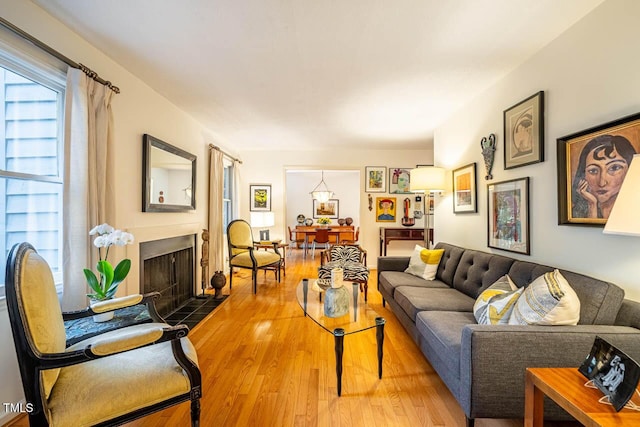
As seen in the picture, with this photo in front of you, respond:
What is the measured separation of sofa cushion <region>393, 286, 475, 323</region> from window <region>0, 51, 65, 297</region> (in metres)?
2.65

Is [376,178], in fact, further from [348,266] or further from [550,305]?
[550,305]

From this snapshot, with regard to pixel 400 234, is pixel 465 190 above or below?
above

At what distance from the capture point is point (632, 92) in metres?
1.48

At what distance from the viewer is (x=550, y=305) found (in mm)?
1385

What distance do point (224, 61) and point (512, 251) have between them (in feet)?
9.79

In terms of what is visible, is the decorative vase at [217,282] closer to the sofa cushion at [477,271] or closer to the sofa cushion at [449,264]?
the sofa cushion at [449,264]

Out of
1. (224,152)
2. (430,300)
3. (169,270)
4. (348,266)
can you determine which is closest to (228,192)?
(224,152)

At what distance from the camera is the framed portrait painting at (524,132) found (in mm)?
2080

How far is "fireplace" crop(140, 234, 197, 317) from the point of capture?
2725mm

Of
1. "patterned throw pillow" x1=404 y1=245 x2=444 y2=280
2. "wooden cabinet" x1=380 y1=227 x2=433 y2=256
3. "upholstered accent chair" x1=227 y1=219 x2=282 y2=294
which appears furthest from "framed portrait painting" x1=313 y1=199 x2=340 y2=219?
"patterned throw pillow" x1=404 y1=245 x2=444 y2=280

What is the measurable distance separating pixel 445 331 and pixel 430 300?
56cm

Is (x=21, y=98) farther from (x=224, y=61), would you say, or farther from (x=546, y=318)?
(x=546, y=318)

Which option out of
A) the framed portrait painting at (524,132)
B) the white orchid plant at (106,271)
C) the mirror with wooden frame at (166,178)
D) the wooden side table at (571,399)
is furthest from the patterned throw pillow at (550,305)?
the mirror with wooden frame at (166,178)

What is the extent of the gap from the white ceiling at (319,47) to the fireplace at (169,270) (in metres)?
1.67
